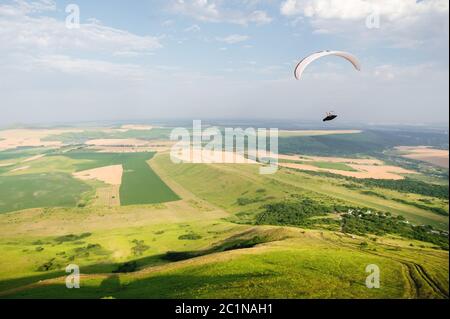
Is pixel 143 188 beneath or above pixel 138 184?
beneath

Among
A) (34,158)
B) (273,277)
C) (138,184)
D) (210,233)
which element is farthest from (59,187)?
(273,277)

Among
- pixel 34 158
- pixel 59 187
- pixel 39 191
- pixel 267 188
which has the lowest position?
pixel 267 188

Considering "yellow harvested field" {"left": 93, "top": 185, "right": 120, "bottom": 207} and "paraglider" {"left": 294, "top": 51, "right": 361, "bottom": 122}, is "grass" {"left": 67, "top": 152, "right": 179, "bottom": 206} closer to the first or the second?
"yellow harvested field" {"left": 93, "top": 185, "right": 120, "bottom": 207}

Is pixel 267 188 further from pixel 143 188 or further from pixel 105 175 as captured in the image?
pixel 105 175
